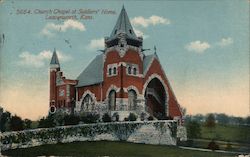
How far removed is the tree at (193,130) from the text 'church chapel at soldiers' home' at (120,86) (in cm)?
46

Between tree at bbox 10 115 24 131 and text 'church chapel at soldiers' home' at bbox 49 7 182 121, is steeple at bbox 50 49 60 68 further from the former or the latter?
tree at bbox 10 115 24 131

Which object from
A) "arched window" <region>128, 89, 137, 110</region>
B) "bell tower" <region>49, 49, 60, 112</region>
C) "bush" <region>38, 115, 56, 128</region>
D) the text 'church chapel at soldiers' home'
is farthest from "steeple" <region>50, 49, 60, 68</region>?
"arched window" <region>128, 89, 137, 110</region>

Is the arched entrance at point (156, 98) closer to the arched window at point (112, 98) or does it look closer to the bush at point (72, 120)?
the arched window at point (112, 98)

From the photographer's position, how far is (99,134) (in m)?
12.0

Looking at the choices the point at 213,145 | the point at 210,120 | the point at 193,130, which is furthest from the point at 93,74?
the point at 213,145

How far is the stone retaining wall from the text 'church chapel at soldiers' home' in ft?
1.01

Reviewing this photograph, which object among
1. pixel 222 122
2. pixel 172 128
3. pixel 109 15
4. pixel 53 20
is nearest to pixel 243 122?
pixel 222 122

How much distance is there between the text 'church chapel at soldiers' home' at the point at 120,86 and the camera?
12562mm

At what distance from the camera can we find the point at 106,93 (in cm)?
1303

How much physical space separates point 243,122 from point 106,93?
11.5 ft

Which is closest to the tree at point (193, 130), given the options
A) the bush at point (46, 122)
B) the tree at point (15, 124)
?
the bush at point (46, 122)

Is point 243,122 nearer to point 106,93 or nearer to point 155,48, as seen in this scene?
point 155,48

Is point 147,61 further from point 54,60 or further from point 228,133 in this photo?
point 228,133

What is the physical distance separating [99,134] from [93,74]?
1724 mm
